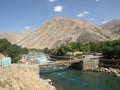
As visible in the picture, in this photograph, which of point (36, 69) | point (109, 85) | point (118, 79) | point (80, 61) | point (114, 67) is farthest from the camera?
point (80, 61)

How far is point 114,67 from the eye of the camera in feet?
353

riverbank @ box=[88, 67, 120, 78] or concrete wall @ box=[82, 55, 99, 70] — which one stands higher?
concrete wall @ box=[82, 55, 99, 70]

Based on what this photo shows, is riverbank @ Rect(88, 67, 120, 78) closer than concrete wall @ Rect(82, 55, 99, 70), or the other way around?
riverbank @ Rect(88, 67, 120, 78)

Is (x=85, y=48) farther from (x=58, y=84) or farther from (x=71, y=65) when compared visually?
(x=58, y=84)

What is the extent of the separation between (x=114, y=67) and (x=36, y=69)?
121 feet

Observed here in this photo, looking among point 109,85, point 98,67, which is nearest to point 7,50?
point 98,67

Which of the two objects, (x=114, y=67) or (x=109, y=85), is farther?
(x=114, y=67)

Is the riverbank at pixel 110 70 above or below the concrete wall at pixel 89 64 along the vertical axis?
below

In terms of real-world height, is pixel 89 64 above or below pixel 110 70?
above

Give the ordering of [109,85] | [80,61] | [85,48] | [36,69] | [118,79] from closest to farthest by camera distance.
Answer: [109,85] < [118,79] < [36,69] < [80,61] < [85,48]

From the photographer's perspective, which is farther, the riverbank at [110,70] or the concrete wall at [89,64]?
the concrete wall at [89,64]

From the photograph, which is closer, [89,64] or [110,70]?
[110,70]

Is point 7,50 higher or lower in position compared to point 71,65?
higher

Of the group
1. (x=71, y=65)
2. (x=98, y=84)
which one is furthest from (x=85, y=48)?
(x=98, y=84)
